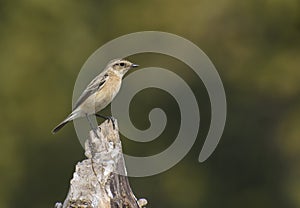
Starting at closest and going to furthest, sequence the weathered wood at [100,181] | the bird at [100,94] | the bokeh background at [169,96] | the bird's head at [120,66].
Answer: the weathered wood at [100,181] → the bird at [100,94] → the bird's head at [120,66] → the bokeh background at [169,96]

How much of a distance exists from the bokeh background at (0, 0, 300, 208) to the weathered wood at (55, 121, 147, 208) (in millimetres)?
9083

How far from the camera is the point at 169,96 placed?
17.3 meters

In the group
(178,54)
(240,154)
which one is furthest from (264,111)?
(178,54)

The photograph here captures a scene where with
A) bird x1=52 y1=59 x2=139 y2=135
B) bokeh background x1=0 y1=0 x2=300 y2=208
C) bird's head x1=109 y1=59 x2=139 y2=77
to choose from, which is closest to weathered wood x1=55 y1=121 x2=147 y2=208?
bird x1=52 y1=59 x2=139 y2=135

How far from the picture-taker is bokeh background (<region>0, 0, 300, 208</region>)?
58.2 ft

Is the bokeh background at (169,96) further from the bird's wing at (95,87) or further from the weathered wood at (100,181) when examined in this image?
the weathered wood at (100,181)

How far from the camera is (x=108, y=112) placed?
1528 centimetres

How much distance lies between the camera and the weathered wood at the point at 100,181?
25.3ft

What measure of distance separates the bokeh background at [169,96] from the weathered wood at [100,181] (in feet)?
29.8

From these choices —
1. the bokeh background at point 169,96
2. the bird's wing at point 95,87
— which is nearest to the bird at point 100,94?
the bird's wing at point 95,87

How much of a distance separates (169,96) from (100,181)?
31.3ft

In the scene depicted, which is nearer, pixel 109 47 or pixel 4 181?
pixel 109 47

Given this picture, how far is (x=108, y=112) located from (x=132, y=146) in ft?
6.78

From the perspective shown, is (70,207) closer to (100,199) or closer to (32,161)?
(100,199)
